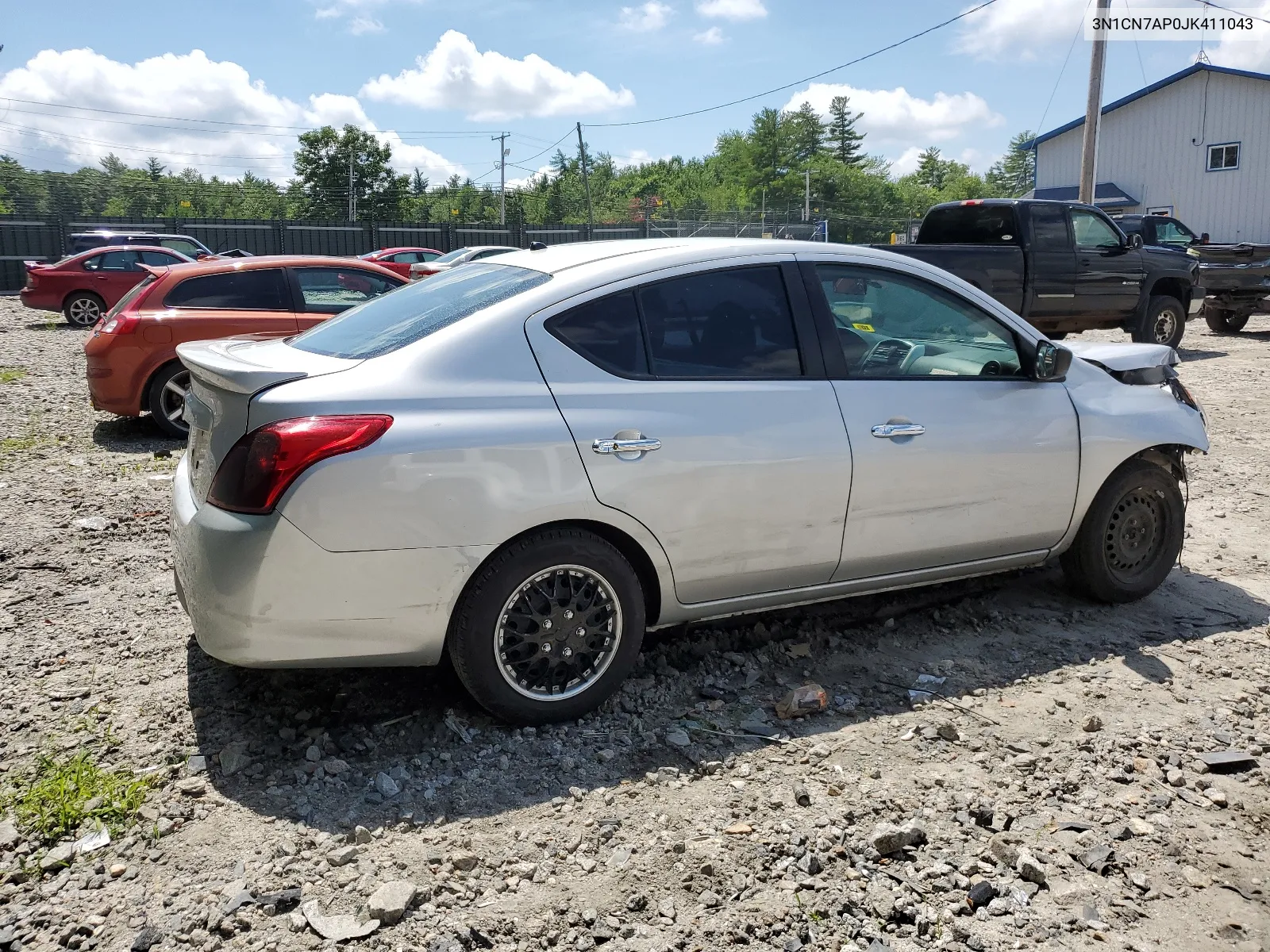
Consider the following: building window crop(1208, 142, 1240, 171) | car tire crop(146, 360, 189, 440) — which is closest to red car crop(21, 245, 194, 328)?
car tire crop(146, 360, 189, 440)

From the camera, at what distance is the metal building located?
33.1m

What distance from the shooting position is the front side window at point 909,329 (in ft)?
13.8

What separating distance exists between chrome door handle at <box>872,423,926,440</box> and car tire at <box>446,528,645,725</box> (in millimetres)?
1108

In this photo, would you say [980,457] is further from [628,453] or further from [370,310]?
[370,310]

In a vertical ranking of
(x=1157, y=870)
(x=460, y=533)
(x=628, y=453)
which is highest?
(x=628, y=453)

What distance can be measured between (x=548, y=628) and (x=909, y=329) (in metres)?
1.99

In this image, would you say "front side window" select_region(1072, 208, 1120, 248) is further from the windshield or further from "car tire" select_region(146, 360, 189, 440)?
the windshield

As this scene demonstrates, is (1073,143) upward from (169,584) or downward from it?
upward

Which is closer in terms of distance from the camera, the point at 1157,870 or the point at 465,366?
the point at 1157,870

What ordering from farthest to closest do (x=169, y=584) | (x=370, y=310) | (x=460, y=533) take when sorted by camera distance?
(x=169, y=584) < (x=370, y=310) < (x=460, y=533)

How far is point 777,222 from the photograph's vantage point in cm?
4950

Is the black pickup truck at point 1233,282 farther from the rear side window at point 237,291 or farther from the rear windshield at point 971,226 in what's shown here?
the rear side window at point 237,291

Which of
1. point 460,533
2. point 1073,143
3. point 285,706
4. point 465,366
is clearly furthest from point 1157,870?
point 1073,143

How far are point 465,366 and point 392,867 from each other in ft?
5.10
